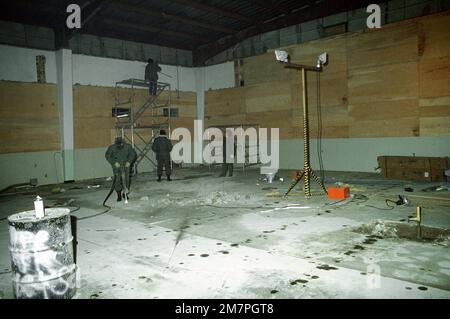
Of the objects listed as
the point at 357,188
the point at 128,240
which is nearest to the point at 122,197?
the point at 128,240

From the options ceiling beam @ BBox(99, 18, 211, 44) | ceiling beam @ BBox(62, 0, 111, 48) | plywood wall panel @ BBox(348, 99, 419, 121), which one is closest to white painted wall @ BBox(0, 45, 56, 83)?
ceiling beam @ BBox(62, 0, 111, 48)

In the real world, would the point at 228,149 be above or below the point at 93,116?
below

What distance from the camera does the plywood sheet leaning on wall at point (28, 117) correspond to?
12094 millimetres

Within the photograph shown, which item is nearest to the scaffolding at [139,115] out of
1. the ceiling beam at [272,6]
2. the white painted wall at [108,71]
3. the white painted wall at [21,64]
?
the white painted wall at [108,71]

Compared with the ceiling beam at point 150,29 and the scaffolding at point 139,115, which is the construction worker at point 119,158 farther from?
the ceiling beam at point 150,29

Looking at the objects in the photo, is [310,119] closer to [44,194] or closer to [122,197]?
[122,197]

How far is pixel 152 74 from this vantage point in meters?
15.1

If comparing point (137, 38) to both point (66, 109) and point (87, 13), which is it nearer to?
point (87, 13)

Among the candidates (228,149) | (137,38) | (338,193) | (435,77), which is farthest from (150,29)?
(435,77)

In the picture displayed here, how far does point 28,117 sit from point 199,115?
26.6ft

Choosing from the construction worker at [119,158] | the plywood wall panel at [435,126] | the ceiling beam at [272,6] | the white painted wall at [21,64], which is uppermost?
the ceiling beam at [272,6]

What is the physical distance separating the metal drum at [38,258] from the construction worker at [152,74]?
40.5 feet

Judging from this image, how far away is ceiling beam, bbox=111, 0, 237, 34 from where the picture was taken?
12.0 meters

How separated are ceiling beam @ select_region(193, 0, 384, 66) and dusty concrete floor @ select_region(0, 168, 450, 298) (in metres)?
7.45
